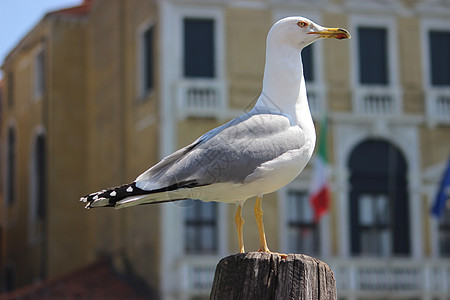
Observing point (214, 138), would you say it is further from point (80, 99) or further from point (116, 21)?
point (80, 99)

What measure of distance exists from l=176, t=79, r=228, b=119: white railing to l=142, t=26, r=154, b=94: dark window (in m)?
1.41

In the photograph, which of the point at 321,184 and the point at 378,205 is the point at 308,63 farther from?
the point at 378,205

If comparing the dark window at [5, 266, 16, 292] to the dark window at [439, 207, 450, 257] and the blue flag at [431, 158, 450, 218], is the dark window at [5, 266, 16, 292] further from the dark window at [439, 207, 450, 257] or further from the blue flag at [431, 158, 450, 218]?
the blue flag at [431, 158, 450, 218]

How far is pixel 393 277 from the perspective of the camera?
71.4 ft

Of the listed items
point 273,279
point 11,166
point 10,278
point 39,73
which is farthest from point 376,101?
point 273,279

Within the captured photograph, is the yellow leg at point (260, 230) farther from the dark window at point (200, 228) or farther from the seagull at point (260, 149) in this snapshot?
the dark window at point (200, 228)

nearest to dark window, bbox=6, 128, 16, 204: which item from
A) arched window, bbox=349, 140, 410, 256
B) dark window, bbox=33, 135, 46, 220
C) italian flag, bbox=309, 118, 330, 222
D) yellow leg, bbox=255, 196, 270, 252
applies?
dark window, bbox=33, 135, 46, 220

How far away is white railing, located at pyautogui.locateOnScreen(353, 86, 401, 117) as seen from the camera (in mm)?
22438

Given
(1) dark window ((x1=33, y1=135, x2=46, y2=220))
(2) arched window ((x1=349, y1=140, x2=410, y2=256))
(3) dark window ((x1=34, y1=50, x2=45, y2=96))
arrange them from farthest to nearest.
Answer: (3) dark window ((x1=34, y1=50, x2=45, y2=96))
(1) dark window ((x1=33, y1=135, x2=46, y2=220))
(2) arched window ((x1=349, y1=140, x2=410, y2=256))

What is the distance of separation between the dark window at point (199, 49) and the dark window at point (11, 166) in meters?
10.2

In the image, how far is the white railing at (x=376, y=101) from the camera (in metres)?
22.4

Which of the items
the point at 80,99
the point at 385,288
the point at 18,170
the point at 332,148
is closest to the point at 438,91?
the point at 332,148

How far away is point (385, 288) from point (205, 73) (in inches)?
242

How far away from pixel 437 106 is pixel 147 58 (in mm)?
6805
